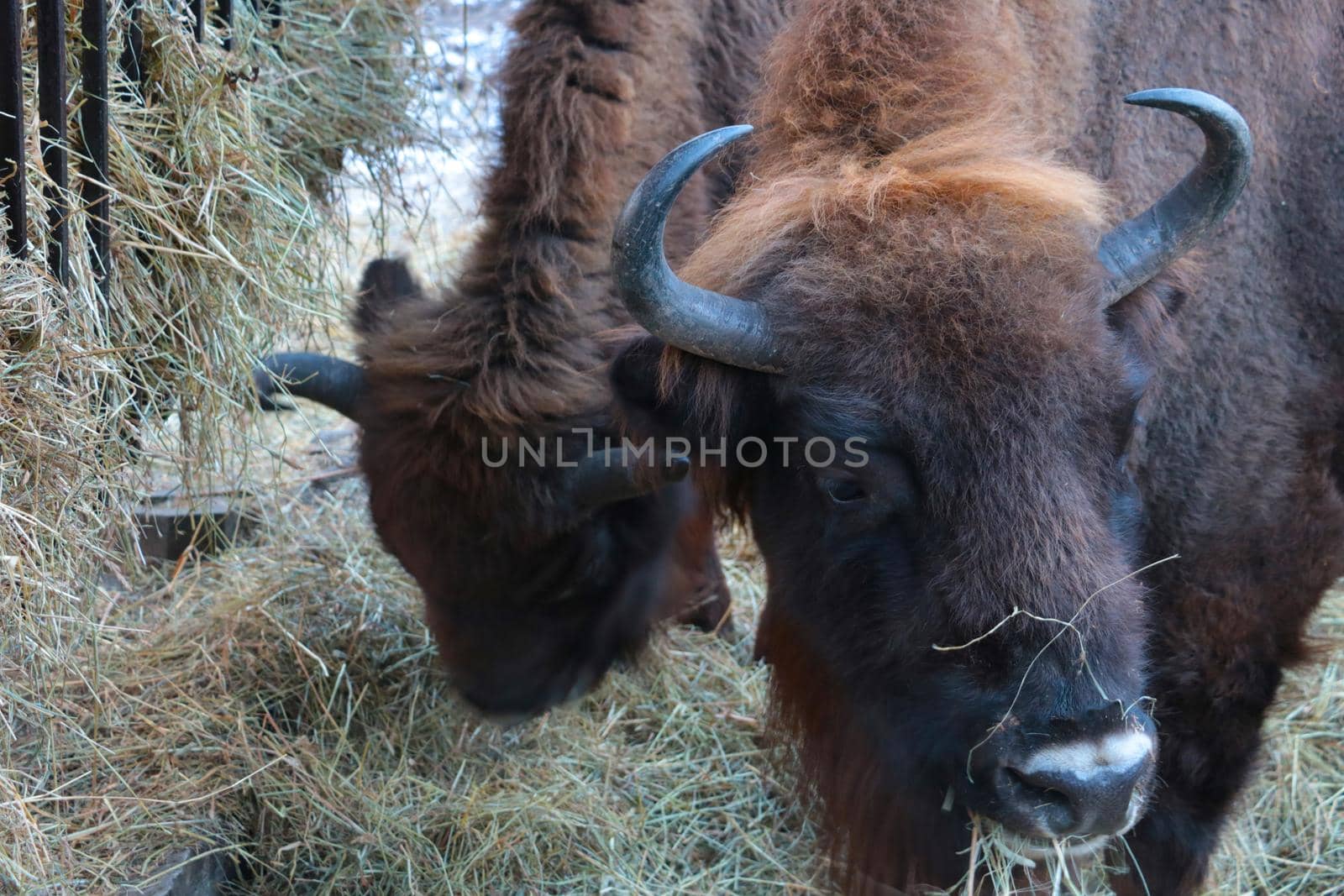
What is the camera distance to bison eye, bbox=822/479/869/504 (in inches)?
110

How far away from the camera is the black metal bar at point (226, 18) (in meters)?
4.13

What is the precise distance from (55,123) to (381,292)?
1.54m

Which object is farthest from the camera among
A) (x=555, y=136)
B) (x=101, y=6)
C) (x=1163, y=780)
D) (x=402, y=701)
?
(x=402, y=701)

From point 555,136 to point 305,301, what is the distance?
3.81 feet

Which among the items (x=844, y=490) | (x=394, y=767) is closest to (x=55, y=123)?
(x=844, y=490)

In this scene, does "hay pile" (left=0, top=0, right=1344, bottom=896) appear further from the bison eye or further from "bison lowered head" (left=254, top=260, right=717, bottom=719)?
the bison eye

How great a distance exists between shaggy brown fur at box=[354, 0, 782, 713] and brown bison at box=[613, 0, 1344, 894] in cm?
70

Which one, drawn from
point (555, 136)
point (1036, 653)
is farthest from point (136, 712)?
point (1036, 653)

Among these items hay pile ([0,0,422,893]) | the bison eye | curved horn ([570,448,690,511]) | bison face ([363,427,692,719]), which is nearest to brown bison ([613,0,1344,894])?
the bison eye

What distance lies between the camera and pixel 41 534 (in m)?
3.16

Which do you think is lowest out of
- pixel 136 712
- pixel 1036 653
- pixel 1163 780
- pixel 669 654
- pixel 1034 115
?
pixel 669 654

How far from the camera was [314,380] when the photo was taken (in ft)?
14.0

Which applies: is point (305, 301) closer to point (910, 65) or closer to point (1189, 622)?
point (910, 65)

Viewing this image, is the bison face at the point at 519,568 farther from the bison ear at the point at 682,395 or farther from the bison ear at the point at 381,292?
the bison ear at the point at 682,395
